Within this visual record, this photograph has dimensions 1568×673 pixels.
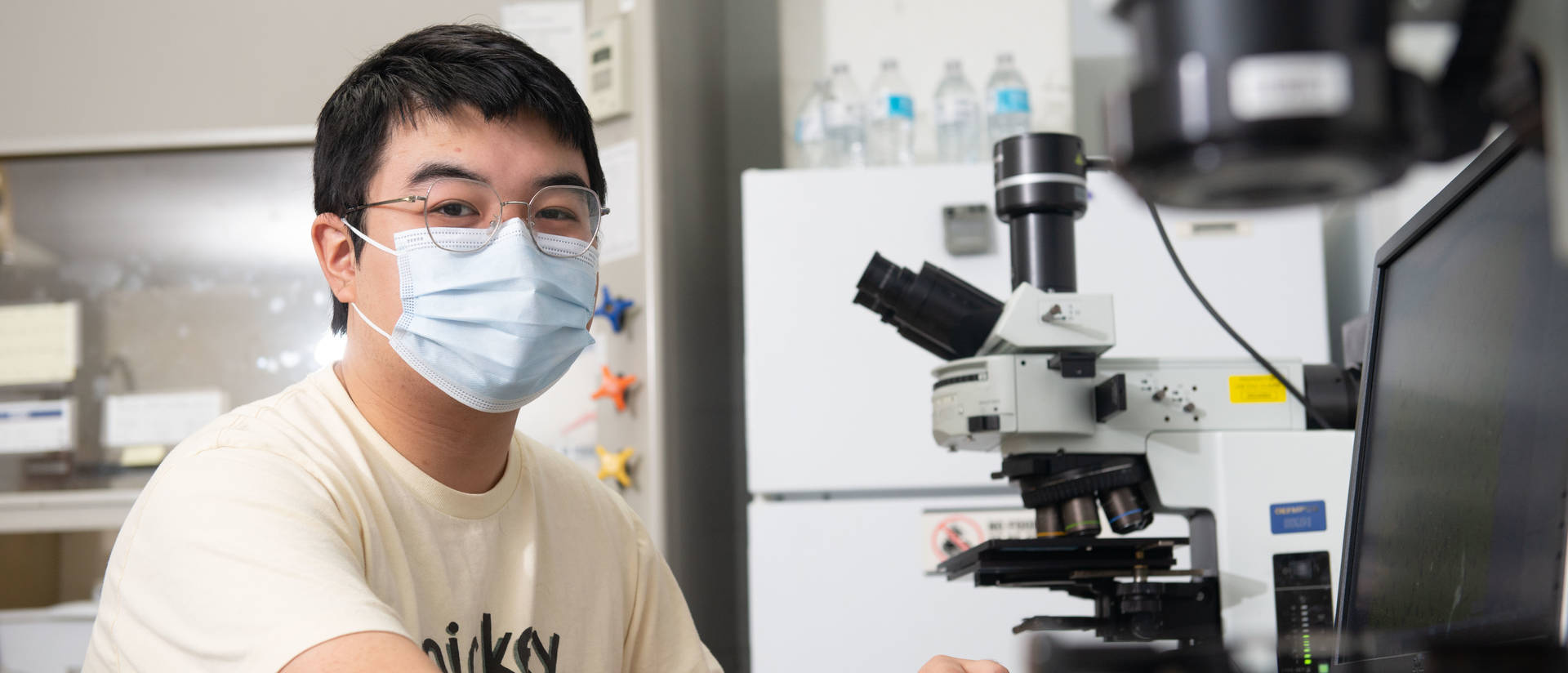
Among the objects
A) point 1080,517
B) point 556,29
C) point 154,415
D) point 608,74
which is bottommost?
point 1080,517

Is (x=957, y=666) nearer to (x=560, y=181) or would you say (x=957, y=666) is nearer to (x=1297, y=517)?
(x=1297, y=517)

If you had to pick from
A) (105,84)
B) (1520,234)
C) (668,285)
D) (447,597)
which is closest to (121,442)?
(105,84)

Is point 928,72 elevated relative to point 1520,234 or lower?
elevated

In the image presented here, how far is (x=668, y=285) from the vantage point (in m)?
2.08

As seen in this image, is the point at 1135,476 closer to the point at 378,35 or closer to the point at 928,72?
the point at 928,72

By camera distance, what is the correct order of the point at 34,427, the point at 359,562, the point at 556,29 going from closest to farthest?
the point at 359,562 < the point at 556,29 < the point at 34,427

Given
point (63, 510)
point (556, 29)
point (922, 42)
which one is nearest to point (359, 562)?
point (556, 29)

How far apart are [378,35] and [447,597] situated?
166 centimetres

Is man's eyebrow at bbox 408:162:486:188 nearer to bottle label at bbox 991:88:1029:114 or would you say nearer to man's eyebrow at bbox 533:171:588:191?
man's eyebrow at bbox 533:171:588:191

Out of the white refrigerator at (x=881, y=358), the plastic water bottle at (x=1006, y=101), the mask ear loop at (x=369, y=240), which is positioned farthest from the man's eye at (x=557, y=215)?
the plastic water bottle at (x=1006, y=101)

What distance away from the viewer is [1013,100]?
78.1 inches

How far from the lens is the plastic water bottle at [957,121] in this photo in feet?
6.80

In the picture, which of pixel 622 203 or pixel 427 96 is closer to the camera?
pixel 427 96

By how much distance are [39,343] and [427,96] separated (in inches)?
65.9
